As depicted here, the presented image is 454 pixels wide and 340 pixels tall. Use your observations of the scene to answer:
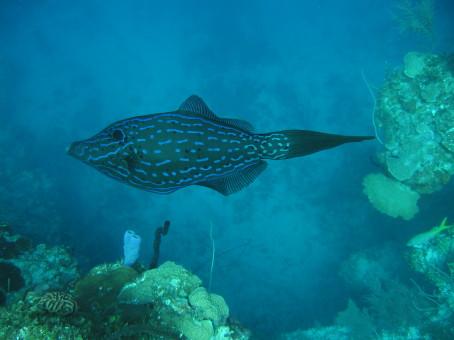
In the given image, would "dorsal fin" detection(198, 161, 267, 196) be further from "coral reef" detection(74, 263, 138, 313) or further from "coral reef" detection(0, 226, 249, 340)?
"coral reef" detection(74, 263, 138, 313)

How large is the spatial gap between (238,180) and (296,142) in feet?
3.06

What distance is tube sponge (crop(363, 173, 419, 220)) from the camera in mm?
11375

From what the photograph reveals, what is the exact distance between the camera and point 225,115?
18.9 meters

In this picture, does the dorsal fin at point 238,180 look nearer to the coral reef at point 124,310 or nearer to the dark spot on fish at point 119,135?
the dark spot on fish at point 119,135

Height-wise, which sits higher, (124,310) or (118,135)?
(118,135)

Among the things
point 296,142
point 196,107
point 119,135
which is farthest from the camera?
point 196,107

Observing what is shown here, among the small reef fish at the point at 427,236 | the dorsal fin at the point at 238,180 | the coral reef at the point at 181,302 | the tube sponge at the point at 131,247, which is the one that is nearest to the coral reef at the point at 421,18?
the small reef fish at the point at 427,236

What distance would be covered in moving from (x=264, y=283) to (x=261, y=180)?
5.30 metres

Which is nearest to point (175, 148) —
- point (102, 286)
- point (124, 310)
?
point (124, 310)

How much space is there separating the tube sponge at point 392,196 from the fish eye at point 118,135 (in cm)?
1112

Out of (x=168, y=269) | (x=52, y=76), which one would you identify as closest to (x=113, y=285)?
(x=168, y=269)

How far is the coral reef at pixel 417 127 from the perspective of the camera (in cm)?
1029

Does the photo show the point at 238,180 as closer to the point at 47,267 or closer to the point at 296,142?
the point at 296,142

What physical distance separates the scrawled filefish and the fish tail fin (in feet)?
0.03
